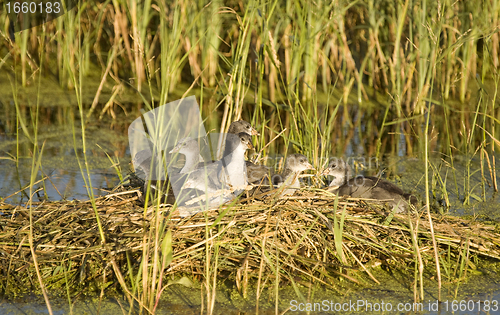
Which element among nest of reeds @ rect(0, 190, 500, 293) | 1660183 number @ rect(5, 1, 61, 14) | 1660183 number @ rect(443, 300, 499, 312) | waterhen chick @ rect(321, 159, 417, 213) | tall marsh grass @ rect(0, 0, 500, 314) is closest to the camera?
1660183 number @ rect(443, 300, 499, 312)

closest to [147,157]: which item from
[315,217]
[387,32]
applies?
[315,217]

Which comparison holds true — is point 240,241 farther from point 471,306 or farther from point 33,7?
point 33,7

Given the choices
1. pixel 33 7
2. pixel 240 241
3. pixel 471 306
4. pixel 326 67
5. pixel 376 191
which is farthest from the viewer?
pixel 326 67

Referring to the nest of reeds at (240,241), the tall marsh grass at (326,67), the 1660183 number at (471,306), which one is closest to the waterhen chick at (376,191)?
the nest of reeds at (240,241)

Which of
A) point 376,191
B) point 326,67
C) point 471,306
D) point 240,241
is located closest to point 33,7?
point 326,67

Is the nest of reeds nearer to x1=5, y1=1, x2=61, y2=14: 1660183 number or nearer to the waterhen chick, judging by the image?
the waterhen chick

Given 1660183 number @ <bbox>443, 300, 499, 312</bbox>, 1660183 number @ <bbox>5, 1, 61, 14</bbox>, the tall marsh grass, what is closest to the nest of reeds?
1660183 number @ <bbox>443, 300, 499, 312</bbox>

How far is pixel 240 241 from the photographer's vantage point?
3.59 m

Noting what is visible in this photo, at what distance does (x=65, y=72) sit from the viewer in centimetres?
822

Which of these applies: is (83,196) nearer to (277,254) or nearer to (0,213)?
(0,213)

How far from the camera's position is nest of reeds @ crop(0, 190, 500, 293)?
3410 millimetres

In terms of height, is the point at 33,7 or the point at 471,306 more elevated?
the point at 33,7

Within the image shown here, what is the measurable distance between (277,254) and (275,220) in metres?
0.46

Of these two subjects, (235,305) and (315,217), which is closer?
(235,305)
